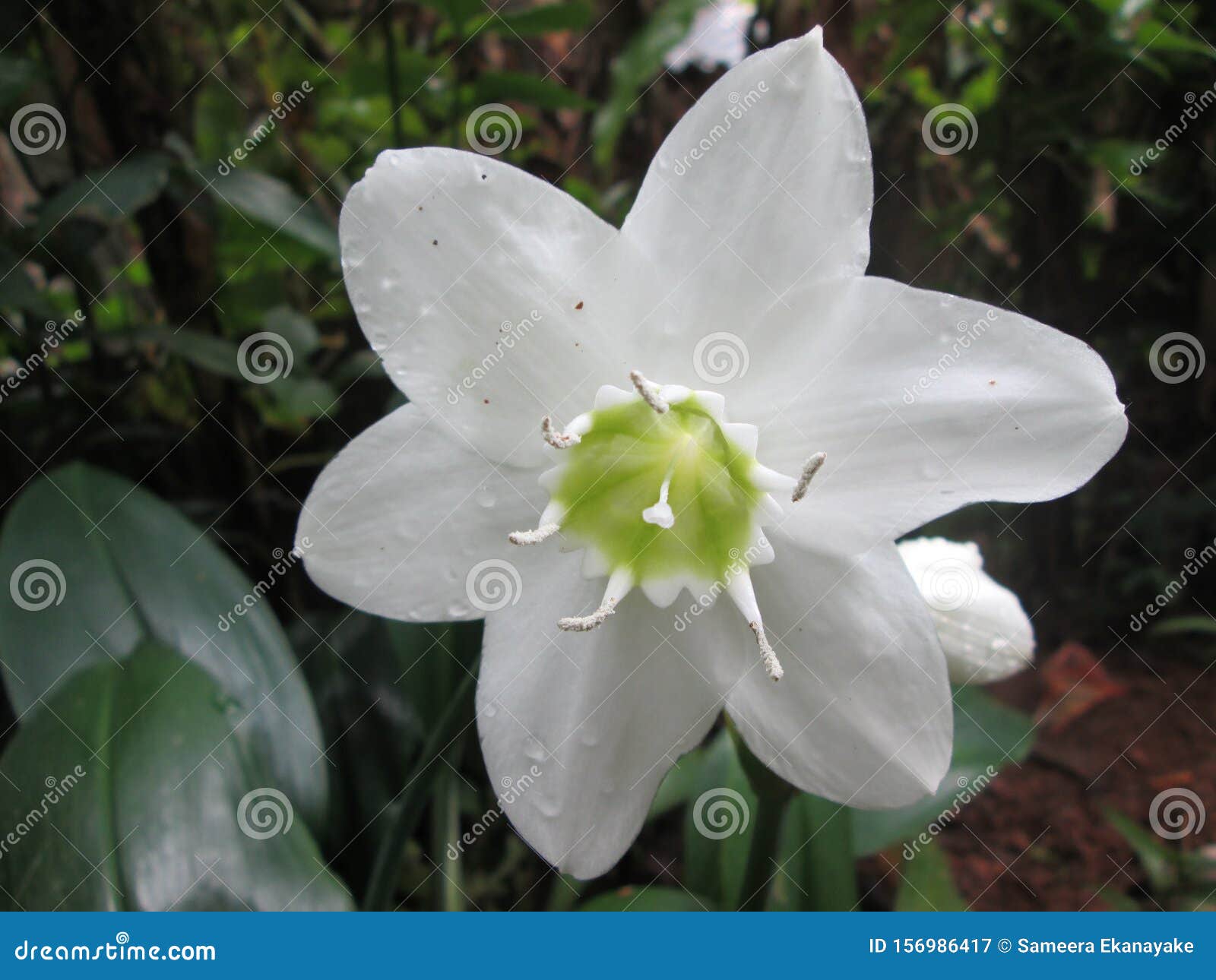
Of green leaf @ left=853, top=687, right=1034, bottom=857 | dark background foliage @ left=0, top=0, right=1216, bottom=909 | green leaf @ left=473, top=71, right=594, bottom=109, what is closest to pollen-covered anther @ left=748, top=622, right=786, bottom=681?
dark background foliage @ left=0, top=0, right=1216, bottom=909

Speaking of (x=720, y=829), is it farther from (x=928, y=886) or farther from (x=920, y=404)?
(x=920, y=404)

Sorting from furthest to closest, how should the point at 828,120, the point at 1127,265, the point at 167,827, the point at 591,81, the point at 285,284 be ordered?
the point at 591,81 → the point at 1127,265 → the point at 285,284 → the point at 167,827 → the point at 828,120

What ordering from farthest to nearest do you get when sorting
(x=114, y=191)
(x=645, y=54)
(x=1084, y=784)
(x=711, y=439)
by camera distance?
(x=1084, y=784) < (x=645, y=54) < (x=114, y=191) < (x=711, y=439)

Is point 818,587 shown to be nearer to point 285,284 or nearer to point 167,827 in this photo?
point 167,827

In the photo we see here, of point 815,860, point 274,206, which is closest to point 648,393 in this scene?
point 815,860

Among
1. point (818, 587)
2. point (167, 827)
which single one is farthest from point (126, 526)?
point (818, 587)

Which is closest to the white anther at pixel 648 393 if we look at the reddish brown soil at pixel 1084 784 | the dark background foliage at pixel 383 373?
the dark background foliage at pixel 383 373
